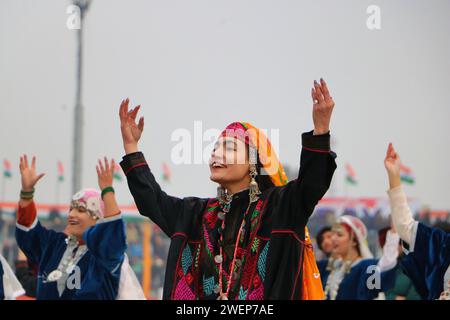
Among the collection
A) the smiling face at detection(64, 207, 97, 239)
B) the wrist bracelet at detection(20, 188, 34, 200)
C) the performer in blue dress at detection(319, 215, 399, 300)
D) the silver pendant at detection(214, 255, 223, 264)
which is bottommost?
the performer in blue dress at detection(319, 215, 399, 300)

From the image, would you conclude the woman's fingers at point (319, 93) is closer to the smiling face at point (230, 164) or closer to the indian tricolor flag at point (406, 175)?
the smiling face at point (230, 164)

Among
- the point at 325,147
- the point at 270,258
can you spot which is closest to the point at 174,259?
the point at 270,258

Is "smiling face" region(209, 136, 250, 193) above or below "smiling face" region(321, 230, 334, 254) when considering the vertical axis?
above

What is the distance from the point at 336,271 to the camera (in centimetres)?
790

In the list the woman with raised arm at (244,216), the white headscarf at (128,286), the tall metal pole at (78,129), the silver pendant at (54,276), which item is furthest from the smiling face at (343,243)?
the woman with raised arm at (244,216)

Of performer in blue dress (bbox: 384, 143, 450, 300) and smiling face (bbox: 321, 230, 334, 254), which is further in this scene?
smiling face (bbox: 321, 230, 334, 254)

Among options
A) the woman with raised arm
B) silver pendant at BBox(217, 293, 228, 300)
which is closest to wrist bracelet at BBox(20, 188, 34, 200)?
the woman with raised arm

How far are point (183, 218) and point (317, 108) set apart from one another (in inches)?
35.8

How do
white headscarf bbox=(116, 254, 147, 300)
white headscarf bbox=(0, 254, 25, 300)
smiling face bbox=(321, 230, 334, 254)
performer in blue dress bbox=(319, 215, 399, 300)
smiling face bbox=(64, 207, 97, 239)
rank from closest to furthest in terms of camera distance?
white headscarf bbox=(0, 254, 25, 300), white headscarf bbox=(116, 254, 147, 300), smiling face bbox=(64, 207, 97, 239), performer in blue dress bbox=(319, 215, 399, 300), smiling face bbox=(321, 230, 334, 254)

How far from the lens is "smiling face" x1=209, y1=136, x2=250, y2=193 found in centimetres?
446

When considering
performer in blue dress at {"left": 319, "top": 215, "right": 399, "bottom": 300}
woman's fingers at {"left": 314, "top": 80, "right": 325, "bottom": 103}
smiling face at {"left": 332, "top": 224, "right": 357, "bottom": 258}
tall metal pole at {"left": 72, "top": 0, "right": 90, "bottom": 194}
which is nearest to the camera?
woman's fingers at {"left": 314, "top": 80, "right": 325, "bottom": 103}

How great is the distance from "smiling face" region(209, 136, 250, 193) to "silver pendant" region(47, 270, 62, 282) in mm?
2035

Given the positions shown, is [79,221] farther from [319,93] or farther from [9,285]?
[319,93]

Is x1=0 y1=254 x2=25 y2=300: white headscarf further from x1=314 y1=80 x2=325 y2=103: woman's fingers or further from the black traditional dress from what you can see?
x1=314 y1=80 x2=325 y2=103: woman's fingers
